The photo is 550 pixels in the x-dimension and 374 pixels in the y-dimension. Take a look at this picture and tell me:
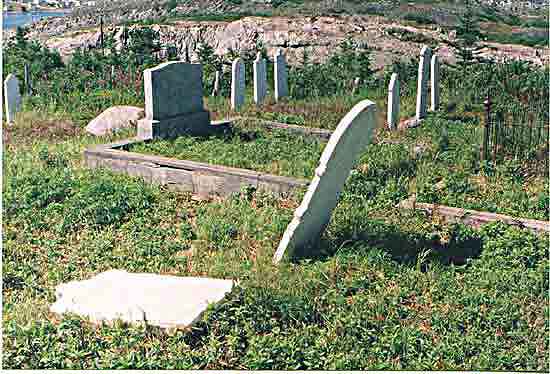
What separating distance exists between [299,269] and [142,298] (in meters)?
1.19

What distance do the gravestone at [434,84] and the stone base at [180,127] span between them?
3.67 m

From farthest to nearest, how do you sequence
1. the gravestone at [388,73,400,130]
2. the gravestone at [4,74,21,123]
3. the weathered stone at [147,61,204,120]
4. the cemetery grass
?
the gravestone at [4,74,21,123]
the gravestone at [388,73,400,130]
the weathered stone at [147,61,204,120]
the cemetery grass

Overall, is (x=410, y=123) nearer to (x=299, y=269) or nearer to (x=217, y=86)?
(x=217, y=86)

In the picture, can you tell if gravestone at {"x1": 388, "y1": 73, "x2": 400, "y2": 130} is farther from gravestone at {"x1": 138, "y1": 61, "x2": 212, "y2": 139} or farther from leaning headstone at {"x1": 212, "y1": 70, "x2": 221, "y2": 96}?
leaning headstone at {"x1": 212, "y1": 70, "x2": 221, "y2": 96}

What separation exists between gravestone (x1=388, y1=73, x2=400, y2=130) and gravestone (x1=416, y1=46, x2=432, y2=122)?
619 millimetres

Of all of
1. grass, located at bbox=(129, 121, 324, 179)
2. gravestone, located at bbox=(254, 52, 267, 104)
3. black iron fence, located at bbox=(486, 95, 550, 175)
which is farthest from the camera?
gravestone, located at bbox=(254, 52, 267, 104)

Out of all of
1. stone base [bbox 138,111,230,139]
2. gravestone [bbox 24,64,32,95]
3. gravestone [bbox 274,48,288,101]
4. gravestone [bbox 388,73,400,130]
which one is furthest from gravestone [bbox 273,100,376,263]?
gravestone [bbox 24,64,32,95]

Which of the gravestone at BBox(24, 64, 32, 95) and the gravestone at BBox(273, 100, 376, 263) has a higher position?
the gravestone at BBox(273, 100, 376, 263)

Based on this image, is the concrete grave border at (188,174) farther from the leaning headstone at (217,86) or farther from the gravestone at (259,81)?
the leaning headstone at (217,86)

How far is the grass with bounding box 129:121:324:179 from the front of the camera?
8.38 meters

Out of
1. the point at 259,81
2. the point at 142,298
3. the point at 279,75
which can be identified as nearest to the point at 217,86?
the point at 279,75

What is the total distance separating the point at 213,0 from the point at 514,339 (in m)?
26.3

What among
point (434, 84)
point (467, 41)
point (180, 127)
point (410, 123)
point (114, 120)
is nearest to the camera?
point (180, 127)

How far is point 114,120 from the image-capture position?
11906 millimetres
